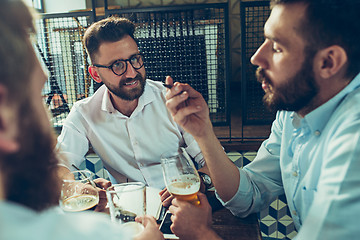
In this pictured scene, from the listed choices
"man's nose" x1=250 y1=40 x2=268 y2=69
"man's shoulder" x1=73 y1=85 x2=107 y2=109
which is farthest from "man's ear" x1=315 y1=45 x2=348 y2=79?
"man's shoulder" x1=73 y1=85 x2=107 y2=109

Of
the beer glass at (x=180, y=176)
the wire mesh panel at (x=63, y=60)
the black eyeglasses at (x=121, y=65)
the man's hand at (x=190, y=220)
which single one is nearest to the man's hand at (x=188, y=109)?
the beer glass at (x=180, y=176)

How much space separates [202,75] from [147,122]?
50 cm

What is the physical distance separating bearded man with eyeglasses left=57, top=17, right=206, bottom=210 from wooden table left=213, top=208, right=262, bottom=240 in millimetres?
636

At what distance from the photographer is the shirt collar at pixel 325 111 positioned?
94cm

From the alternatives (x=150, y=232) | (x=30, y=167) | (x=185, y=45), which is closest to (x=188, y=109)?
(x=150, y=232)

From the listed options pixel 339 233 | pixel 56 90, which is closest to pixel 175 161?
pixel 339 233

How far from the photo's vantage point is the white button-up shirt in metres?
1.70

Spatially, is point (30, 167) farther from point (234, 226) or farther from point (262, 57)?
point (262, 57)

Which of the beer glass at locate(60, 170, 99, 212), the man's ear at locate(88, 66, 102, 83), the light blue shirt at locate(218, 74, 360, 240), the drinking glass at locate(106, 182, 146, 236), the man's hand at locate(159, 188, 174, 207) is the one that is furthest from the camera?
the man's ear at locate(88, 66, 102, 83)

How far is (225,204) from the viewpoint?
110 centimetres

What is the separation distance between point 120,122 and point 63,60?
0.69 m

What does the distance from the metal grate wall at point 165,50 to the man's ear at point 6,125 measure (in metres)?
1.41

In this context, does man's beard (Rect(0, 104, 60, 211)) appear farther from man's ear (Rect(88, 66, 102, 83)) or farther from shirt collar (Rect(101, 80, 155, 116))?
man's ear (Rect(88, 66, 102, 83))

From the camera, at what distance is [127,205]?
2.85 feet
